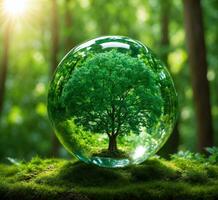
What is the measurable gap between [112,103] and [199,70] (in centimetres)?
578

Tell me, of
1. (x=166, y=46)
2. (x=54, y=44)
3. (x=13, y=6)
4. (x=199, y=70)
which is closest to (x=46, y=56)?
(x=54, y=44)

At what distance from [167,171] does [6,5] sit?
1087 centimetres

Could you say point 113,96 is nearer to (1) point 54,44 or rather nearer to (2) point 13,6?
(2) point 13,6

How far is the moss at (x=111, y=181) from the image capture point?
15.9ft

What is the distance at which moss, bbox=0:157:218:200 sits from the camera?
4.83 m

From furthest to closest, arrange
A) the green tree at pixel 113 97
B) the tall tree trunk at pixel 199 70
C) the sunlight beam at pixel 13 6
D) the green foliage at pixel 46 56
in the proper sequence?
the green foliage at pixel 46 56, the sunlight beam at pixel 13 6, the tall tree trunk at pixel 199 70, the green tree at pixel 113 97

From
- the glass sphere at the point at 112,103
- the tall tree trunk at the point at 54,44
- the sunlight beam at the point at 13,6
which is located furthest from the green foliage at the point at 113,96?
the tall tree trunk at the point at 54,44

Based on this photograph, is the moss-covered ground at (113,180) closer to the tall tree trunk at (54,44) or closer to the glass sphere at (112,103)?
the glass sphere at (112,103)

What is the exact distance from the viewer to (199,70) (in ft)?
34.5

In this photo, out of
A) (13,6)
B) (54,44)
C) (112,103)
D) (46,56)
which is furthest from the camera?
(46,56)

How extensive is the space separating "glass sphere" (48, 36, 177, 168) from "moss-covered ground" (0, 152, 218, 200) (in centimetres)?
20

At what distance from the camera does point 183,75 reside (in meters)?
21.8

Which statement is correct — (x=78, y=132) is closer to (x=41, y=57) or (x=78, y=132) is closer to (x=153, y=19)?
(x=153, y=19)

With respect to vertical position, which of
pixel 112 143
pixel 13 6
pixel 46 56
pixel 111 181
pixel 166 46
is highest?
pixel 13 6
